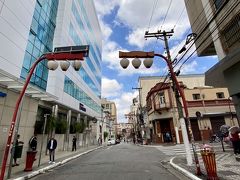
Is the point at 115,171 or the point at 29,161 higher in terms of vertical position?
the point at 29,161

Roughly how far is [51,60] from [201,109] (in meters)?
26.4

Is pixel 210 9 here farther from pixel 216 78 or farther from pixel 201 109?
pixel 201 109

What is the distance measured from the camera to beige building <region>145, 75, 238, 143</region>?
27906 millimetres

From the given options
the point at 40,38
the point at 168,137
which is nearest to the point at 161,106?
the point at 168,137

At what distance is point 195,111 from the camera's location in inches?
1139

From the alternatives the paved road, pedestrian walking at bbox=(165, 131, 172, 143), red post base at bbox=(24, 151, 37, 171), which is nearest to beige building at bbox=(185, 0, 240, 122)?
the paved road

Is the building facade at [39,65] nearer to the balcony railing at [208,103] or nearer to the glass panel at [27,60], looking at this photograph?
the glass panel at [27,60]

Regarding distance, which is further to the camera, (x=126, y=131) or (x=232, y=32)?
(x=126, y=131)

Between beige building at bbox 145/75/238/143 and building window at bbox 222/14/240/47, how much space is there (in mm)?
18677

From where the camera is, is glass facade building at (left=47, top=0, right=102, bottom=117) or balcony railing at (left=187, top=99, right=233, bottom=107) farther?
balcony railing at (left=187, top=99, right=233, bottom=107)

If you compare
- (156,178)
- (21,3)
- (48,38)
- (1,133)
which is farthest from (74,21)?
(156,178)

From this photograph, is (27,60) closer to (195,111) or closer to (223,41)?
(223,41)

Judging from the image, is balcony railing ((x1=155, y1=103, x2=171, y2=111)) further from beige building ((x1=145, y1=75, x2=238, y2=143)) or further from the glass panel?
the glass panel

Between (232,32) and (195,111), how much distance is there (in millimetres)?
20770
